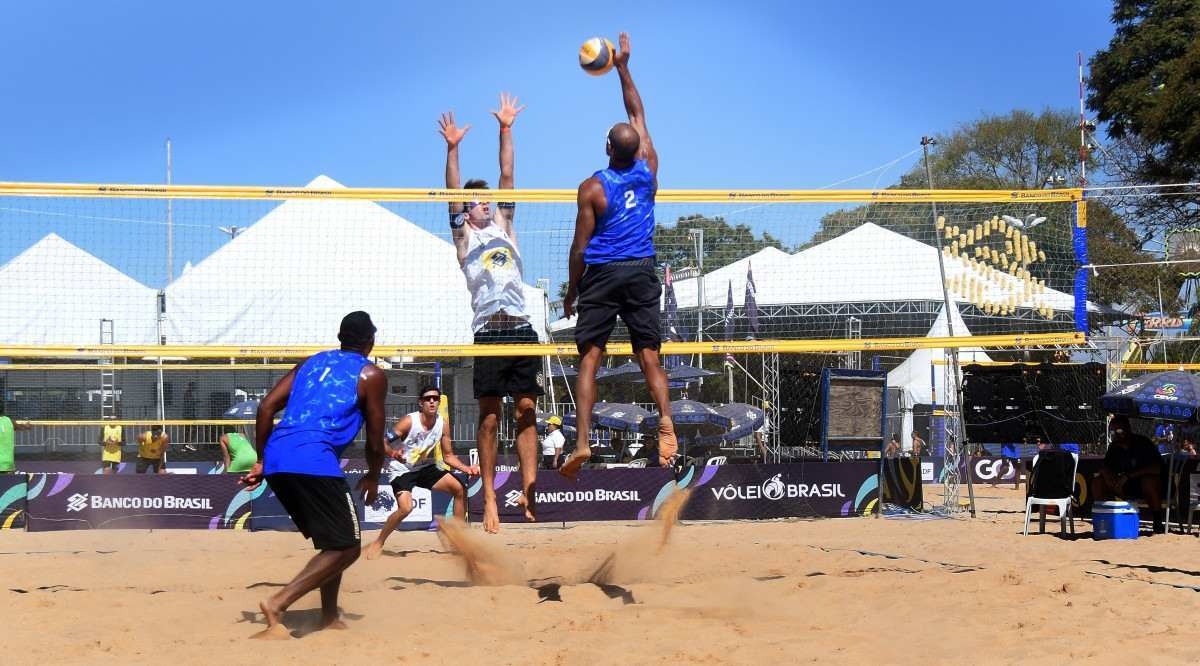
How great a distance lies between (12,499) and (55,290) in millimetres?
5407

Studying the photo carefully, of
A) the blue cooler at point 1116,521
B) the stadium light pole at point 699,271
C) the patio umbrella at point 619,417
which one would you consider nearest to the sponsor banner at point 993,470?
the patio umbrella at point 619,417

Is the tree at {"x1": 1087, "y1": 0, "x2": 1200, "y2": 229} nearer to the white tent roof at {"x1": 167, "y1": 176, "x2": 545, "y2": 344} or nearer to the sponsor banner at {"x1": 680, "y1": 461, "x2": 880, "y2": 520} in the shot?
the sponsor banner at {"x1": 680, "y1": 461, "x2": 880, "y2": 520}

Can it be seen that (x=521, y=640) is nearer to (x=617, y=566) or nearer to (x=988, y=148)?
(x=617, y=566)

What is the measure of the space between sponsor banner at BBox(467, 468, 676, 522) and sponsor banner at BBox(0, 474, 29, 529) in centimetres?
512

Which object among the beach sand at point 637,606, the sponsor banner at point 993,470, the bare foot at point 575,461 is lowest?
the sponsor banner at point 993,470

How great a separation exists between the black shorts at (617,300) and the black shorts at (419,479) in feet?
10.9

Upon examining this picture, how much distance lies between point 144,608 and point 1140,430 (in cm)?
1850

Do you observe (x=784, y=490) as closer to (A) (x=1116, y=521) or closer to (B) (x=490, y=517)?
(A) (x=1116, y=521)

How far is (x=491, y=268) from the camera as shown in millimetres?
7695

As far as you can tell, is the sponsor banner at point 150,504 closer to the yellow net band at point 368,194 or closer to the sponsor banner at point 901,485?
the yellow net band at point 368,194

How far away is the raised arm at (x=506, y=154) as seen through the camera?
766cm

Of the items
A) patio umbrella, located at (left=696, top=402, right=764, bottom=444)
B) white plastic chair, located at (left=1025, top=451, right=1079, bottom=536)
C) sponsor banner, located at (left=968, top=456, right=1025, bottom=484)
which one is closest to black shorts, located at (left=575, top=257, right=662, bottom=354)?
white plastic chair, located at (left=1025, top=451, right=1079, bottom=536)

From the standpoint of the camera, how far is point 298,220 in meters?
9.93

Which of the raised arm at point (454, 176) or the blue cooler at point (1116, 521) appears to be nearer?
the raised arm at point (454, 176)
